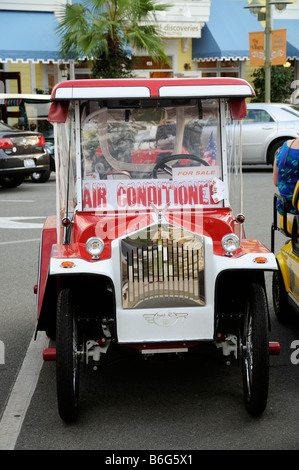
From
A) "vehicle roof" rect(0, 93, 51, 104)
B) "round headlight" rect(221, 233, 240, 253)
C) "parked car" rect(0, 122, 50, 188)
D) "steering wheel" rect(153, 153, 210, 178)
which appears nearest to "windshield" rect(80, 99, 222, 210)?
"steering wheel" rect(153, 153, 210, 178)

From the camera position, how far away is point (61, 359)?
4340 mm

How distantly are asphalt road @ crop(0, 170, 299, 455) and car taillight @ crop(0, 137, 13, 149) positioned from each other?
9.47 m

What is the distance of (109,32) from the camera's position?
→ 21594mm

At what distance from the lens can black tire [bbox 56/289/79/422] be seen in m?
4.34

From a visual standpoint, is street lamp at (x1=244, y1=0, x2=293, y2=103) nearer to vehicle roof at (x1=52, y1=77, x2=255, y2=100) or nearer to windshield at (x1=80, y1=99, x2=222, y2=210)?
windshield at (x1=80, y1=99, x2=222, y2=210)

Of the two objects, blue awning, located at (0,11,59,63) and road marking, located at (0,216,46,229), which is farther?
blue awning, located at (0,11,59,63)

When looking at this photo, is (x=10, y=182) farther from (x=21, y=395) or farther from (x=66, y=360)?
(x=66, y=360)

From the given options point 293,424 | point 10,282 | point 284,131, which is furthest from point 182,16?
point 293,424

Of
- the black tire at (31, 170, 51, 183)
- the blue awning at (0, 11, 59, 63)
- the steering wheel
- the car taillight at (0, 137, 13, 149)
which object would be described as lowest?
the black tire at (31, 170, 51, 183)

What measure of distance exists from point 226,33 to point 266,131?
8.80 meters

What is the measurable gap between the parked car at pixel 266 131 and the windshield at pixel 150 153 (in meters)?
13.1

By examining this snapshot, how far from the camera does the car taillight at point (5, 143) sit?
620 inches

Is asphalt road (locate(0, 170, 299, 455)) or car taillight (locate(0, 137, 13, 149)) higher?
car taillight (locate(0, 137, 13, 149))

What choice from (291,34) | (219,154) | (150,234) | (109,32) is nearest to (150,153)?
(219,154)
